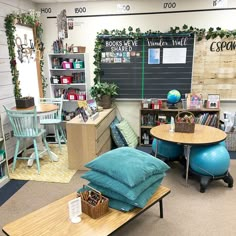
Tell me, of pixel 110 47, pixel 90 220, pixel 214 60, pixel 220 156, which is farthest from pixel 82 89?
pixel 90 220

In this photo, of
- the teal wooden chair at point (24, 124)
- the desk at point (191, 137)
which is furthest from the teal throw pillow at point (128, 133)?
the teal wooden chair at point (24, 124)

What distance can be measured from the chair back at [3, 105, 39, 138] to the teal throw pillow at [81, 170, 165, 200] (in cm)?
161

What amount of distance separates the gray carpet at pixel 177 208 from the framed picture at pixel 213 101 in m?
1.28

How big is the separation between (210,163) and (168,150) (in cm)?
→ 72

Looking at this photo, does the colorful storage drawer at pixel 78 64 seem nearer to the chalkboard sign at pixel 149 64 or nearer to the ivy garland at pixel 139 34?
the ivy garland at pixel 139 34

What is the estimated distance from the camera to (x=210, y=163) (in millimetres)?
2709

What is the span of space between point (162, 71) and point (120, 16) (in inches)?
47.2

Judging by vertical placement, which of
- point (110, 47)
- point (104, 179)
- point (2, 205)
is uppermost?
point (110, 47)

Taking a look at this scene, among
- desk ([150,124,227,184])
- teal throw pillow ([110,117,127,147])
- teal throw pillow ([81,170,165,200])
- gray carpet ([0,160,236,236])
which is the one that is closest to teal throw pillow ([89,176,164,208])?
teal throw pillow ([81,170,165,200])

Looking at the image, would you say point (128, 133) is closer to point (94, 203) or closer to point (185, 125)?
point (185, 125)

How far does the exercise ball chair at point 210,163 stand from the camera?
2.71 metres

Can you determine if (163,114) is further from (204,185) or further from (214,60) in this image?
(204,185)

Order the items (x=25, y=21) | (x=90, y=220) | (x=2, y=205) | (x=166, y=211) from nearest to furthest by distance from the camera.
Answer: (x=90, y=220), (x=166, y=211), (x=2, y=205), (x=25, y=21)

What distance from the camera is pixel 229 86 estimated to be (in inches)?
163
